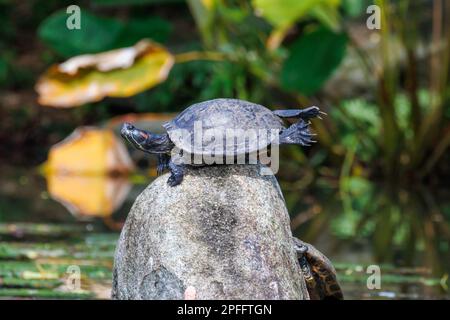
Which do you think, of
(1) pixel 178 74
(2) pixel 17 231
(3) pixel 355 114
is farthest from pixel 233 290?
(1) pixel 178 74

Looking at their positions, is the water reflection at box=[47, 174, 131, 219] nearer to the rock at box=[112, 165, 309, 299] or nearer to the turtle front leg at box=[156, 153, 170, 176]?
the turtle front leg at box=[156, 153, 170, 176]

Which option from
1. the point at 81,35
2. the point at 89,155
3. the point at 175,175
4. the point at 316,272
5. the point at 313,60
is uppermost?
the point at 81,35

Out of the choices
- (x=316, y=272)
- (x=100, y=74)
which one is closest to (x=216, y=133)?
(x=316, y=272)

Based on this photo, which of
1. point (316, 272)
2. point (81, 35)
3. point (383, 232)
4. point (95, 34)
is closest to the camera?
point (316, 272)

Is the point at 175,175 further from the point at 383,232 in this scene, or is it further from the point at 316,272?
the point at 383,232

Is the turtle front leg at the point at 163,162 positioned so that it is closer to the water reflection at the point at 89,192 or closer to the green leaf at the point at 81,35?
the water reflection at the point at 89,192

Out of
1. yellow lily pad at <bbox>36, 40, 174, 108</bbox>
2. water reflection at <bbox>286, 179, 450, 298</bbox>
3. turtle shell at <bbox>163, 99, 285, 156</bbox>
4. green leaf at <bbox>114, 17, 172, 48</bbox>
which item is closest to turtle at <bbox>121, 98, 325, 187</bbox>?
turtle shell at <bbox>163, 99, 285, 156</bbox>

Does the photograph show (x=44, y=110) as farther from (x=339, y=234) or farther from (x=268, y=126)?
(x=268, y=126)

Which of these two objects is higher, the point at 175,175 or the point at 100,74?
the point at 100,74
